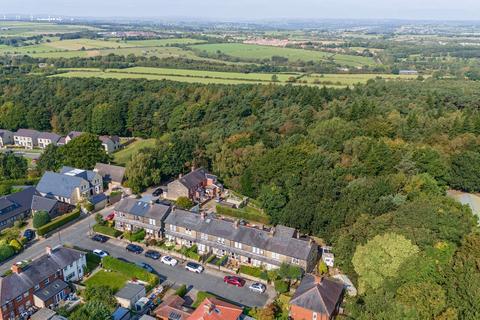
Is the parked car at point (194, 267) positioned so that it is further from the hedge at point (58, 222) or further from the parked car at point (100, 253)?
the hedge at point (58, 222)

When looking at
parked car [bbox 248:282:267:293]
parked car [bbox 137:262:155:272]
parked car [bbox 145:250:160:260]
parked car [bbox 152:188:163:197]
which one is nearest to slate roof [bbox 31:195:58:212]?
parked car [bbox 152:188:163:197]

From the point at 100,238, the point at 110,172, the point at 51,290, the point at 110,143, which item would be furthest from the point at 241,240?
the point at 110,143

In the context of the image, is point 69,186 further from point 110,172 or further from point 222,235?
point 222,235

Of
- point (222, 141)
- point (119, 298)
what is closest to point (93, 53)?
point (222, 141)

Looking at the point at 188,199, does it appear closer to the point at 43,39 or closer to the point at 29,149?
the point at 29,149

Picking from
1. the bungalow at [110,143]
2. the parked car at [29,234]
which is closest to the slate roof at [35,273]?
the parked car at [29,234]

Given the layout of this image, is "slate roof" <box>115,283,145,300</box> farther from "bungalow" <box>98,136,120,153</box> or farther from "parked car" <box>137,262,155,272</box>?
"bungalow" <box>98,136,120,153</box>
